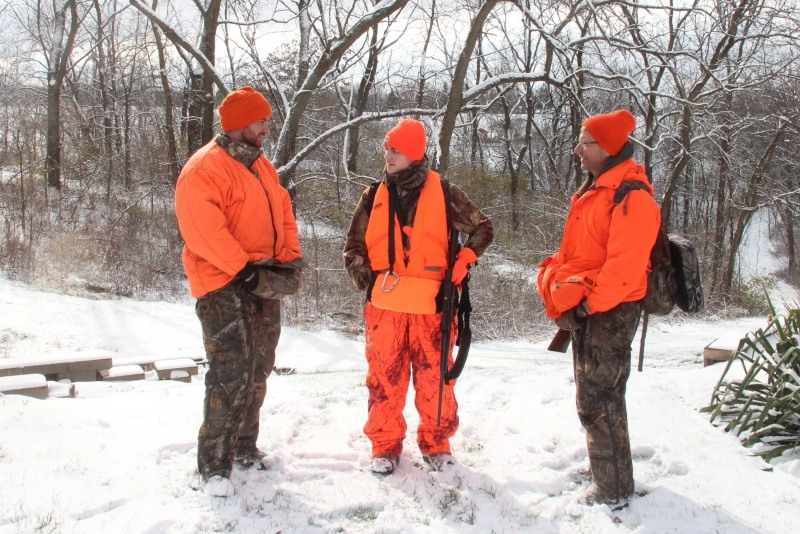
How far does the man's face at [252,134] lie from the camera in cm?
332

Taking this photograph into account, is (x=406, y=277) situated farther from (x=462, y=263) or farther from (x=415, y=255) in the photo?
(x=462, y=263)

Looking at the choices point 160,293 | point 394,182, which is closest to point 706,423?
point 394,182

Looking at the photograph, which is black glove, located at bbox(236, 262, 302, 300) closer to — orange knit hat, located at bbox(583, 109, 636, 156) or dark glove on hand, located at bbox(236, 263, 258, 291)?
dark glove on hand, located at bbox(236, 263, 258, 291)

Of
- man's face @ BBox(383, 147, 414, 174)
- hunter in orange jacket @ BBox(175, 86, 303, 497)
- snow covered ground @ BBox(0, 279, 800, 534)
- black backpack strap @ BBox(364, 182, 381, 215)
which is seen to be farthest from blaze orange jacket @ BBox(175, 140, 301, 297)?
snow covered ground @ BBox(0, 279, 800, 534)

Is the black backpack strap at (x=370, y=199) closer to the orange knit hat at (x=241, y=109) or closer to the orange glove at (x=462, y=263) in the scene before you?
the orange glove at (x=462, y=263)

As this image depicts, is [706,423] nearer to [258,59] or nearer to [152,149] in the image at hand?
[258,59]

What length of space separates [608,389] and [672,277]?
645mm

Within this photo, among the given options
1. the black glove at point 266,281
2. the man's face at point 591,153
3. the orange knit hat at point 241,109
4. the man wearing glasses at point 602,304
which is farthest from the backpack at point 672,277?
the orange knit hat at point 241,109

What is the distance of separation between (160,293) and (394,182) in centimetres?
1075

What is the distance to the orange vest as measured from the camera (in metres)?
3.46

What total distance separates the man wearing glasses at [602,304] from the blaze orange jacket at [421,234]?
27.6 inches

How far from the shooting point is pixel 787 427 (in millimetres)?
3912

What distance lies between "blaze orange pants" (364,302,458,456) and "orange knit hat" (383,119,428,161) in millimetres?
917

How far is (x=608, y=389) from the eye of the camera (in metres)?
3.08
